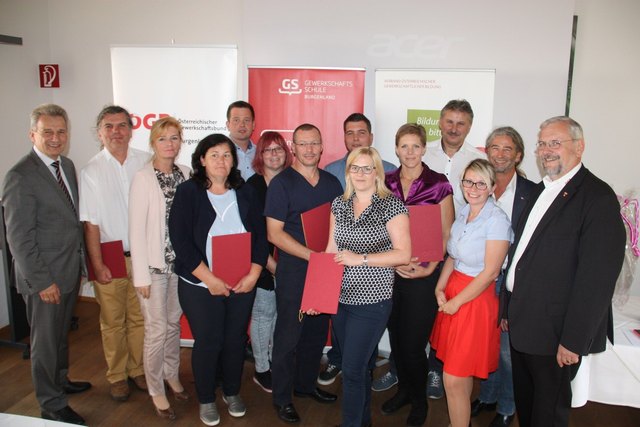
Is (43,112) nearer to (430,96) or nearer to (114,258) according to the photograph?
(114,258)

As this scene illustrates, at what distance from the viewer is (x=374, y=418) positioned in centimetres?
304

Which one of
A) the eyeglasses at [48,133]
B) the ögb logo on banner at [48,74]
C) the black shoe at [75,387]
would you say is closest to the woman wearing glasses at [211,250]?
the eyeglasses at [48,133]

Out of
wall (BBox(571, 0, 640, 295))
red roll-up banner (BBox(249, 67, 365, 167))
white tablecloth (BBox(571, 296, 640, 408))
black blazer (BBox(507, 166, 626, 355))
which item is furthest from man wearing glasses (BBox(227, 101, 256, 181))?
wall (BBox(571, 0, 640, 295))

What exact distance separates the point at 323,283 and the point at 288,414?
114 centimetres

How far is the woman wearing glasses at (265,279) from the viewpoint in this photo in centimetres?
310

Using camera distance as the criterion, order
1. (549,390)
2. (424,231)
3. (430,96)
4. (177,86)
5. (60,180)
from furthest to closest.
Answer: (177,86) → (430,96) → (60,180) → (424,231) → (549,390)

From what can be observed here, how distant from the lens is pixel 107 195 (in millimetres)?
2924

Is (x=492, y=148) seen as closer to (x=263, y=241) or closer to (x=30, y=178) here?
(x=263, y=241)

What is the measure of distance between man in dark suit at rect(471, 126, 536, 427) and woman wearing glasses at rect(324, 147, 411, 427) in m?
0.89

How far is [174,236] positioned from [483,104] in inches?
111

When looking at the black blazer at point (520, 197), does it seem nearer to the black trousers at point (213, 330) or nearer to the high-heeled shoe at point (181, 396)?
the black trousers at point (213, 330)

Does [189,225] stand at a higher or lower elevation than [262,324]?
higher

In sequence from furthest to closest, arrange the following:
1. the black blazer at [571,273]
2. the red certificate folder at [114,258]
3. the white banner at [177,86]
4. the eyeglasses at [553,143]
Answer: the white banner at [177,86] < the red certificate folder at [114,258] < the eyeglasses at [553,143] < the black blazer at [571,273]

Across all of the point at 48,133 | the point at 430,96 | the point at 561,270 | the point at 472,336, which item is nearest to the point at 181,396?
the point at 48,133
